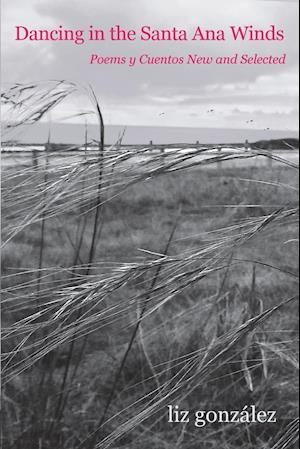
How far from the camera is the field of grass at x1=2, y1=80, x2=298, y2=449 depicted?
55cm

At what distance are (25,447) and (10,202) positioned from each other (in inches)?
24.3

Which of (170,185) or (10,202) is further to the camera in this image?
(170,185)

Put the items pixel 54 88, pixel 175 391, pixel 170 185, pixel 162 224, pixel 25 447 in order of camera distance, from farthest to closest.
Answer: pixel 170 185 → pixel 162 224 → pixel 25 447 → pixel 54 88 → pixel 175 391

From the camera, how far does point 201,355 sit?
569mm

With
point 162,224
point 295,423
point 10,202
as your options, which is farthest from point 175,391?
point 162,224

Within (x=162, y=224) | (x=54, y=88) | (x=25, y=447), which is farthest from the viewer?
(x=162, y=224)

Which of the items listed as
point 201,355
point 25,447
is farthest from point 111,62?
point 25,447

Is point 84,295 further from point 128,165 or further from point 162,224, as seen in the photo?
point 162,224

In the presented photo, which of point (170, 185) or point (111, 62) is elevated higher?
point (111, 62)

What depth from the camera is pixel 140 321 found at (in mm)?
599

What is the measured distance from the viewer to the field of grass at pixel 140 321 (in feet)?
1.81

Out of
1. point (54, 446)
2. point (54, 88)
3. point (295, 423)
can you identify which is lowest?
point (54, 446)

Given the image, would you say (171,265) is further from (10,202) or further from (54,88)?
(54,88)

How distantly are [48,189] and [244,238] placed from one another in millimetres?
194
